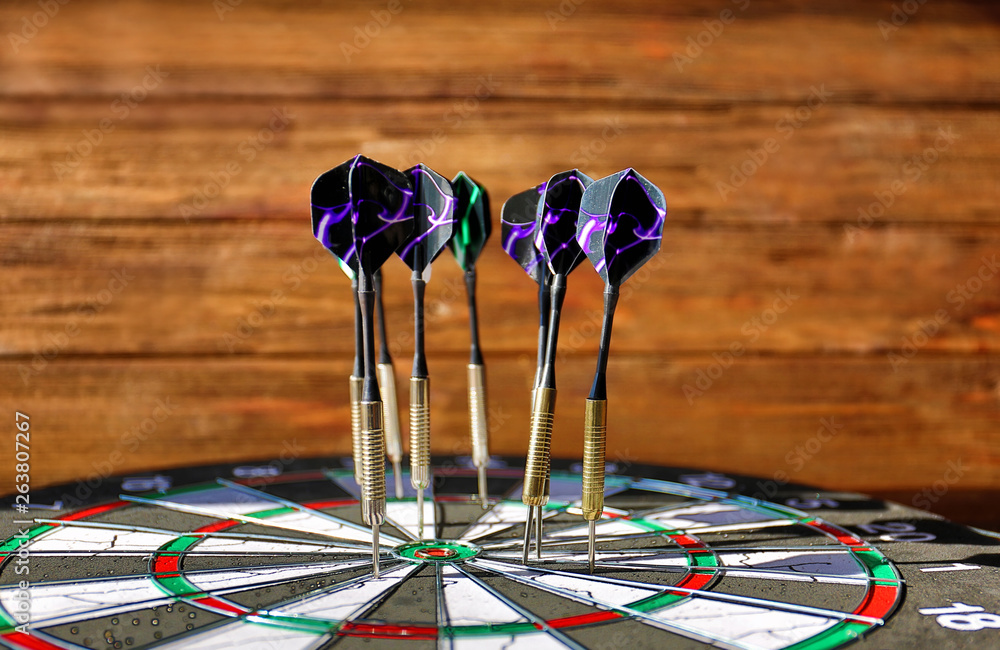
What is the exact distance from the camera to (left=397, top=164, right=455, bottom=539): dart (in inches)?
26.9

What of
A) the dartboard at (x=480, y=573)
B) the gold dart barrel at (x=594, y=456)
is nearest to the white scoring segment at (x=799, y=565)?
the dartboard at (x=480, y=573)

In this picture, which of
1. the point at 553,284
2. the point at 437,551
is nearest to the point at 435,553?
the point at 437,551

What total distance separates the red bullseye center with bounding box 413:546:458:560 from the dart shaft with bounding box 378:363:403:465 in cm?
15

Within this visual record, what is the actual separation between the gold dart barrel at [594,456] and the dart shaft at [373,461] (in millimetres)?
157

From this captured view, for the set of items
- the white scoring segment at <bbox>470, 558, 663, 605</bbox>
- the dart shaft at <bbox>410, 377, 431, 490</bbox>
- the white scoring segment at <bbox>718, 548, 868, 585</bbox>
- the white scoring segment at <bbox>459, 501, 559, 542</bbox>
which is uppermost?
the dart shaft at <bbox>410, 377, 431, 490</bbox>

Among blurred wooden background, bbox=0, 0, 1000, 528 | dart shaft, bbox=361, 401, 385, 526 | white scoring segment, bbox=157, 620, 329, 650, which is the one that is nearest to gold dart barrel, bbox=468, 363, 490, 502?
dart shaft, bbox=361, 401, 385, 526

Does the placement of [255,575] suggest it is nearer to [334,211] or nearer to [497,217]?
[334,211]

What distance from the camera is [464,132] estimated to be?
59.6 inches

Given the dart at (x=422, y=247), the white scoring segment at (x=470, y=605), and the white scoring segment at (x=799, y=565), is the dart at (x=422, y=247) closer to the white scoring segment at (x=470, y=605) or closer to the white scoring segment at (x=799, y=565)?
the white scoring segment at (x=470, y=605)

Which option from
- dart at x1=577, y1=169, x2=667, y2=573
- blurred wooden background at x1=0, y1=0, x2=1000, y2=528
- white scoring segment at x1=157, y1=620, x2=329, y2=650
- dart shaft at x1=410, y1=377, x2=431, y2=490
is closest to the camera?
white scoring segment at x1=157, y1=620, x2=329, y2=650

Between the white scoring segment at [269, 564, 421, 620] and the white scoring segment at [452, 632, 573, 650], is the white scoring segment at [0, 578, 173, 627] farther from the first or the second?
the white scoring segment at [452, 632, 573, 650]

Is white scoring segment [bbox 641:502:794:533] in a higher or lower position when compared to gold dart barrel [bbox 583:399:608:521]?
lower

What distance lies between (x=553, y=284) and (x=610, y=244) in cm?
7

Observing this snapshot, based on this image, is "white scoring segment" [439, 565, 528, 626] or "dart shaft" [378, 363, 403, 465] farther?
"dart shaft" [378, 363, 403, 465]
